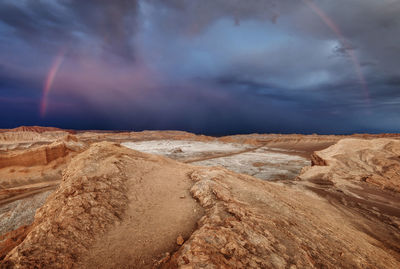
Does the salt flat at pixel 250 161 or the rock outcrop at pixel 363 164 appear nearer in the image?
the rock outcrop at pixel 363 164

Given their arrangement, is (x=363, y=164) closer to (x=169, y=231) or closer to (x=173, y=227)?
(x=173, y=227)

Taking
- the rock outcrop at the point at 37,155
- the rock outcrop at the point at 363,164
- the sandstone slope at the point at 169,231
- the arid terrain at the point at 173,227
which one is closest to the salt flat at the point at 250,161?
the rock outcrop at the point at 363,164

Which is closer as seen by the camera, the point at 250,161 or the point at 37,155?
the point at 37,155

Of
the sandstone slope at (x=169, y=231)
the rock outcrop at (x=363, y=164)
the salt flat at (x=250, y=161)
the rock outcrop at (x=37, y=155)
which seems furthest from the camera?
the salt flat at (x=250, y=161)

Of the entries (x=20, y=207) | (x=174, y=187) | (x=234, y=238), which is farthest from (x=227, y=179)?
(x=20, y=207)

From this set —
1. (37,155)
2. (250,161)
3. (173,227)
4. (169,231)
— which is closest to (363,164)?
(250,161)

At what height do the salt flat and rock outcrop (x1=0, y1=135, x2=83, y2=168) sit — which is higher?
rock outcrop (x1=0, y1=135, x2=83, y2=168)

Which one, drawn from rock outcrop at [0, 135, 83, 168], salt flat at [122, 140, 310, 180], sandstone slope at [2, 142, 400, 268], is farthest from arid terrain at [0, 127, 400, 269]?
salt flat at [122, 140, 310, 180]

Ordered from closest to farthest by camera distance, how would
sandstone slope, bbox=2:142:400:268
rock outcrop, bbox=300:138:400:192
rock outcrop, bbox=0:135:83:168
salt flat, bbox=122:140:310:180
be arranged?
sandstone slope, bbox=2:142:400:268
rock outcrop, bbox=300:138:400:192
rock outcrop, bbox=0:135:83:168
salt flat, bbox=122:140:310:180

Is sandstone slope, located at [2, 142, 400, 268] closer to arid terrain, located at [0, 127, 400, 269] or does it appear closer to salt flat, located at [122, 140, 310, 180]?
arid terrain, located at [0, 127, 400, 269]

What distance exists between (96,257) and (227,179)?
3828mm

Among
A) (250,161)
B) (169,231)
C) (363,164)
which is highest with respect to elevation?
(169,231)

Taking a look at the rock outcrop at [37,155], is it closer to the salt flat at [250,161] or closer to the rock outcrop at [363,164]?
the salt flat at [250,161]

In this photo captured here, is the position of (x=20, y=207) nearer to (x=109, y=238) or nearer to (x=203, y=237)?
(x=109, y=238)
